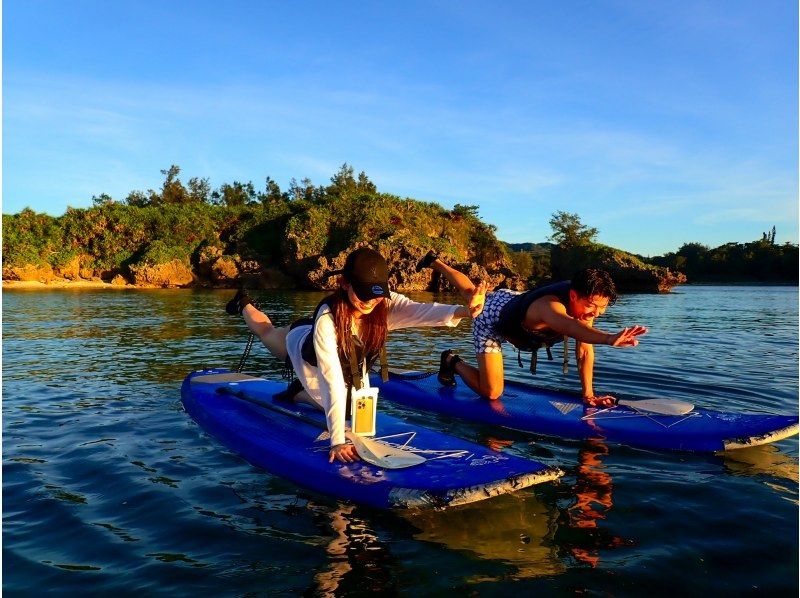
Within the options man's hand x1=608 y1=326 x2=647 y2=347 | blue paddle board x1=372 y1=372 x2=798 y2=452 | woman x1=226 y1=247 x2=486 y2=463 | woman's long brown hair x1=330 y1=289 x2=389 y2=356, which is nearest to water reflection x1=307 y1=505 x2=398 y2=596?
woman x1=226 y1=247 x2=486 y2=463

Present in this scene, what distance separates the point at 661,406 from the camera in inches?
264

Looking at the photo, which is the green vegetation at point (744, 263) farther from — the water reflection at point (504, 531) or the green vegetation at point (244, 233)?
the water reflection at point (504, 531)

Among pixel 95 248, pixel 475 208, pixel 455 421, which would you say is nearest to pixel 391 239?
pixel 475 208

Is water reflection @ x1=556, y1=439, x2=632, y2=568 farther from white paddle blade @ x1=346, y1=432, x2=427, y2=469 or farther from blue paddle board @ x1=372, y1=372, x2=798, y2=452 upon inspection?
white paddle blade @ x1=346, y1=432, x2=427, y2=469

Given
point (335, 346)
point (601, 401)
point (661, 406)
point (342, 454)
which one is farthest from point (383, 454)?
point (661, 406)

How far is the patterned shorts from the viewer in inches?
290

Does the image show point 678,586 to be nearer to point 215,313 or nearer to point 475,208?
point 215,313

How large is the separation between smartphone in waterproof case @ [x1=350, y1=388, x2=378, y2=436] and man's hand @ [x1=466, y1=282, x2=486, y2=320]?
1.12 meters

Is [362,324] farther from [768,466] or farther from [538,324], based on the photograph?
[768,466]

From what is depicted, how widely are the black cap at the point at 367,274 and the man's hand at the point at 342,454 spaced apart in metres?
1.17

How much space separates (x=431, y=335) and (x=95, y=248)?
39.8m

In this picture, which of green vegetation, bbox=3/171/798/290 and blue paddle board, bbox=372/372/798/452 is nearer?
blue paddle board, bbox=372/372/798/452

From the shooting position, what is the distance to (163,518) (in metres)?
4.52

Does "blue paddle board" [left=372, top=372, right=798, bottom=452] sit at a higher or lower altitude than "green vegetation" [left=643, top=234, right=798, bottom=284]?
lower
